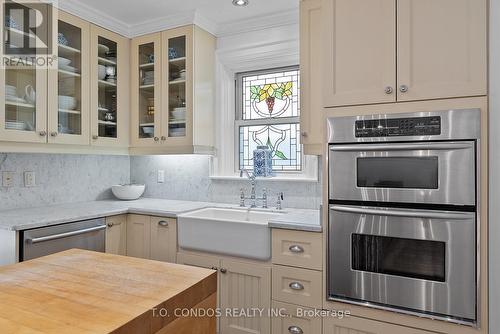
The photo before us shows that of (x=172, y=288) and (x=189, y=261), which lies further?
(x=189, y=261)

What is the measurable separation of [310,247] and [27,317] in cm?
150

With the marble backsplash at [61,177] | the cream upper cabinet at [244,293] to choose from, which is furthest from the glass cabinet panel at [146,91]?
the cream upper cabinet at [244,293]

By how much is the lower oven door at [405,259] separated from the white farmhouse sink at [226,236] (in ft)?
1.47

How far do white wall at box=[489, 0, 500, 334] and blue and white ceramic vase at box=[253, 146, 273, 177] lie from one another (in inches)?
62.2

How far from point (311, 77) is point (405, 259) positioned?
127 cm

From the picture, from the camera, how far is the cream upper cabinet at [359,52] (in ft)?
5.67

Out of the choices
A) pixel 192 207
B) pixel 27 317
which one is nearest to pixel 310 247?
pixel 192 207

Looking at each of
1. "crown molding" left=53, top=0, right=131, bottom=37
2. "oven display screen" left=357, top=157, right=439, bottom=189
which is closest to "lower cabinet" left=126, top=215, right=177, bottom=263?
"oven display screen" left=357, top=157, right=439, bottom=189

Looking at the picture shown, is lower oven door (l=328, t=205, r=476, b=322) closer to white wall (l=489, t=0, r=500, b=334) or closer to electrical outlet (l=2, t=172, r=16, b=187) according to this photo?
white wall (l=489, t=0, r=500, b=334)

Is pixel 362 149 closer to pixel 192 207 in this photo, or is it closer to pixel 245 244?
pixel 245 244

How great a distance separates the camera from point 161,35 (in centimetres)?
287

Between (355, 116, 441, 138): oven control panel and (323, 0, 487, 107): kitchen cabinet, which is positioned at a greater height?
(323, 0, 487, 107): kitchen cabinet

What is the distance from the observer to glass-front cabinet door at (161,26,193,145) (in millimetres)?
2742

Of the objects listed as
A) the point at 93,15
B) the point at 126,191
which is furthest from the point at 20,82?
the point at 126,191
